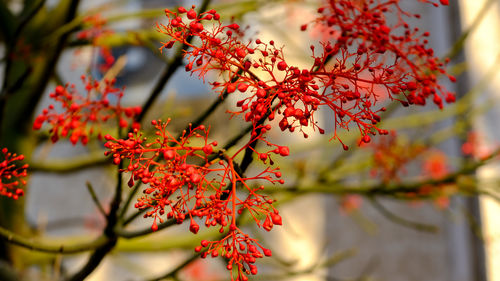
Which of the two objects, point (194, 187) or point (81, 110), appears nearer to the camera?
point (194, 187)

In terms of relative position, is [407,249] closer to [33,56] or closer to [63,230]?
[33,56]

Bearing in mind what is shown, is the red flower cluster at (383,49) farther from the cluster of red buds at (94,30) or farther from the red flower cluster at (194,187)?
the cluster of red buds at (94,30)

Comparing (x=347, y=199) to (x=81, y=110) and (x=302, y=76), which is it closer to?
(x=81, y=110)

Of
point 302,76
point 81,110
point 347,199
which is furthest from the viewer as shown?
point 347,199

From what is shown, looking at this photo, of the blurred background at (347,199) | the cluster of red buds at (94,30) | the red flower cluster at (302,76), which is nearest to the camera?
the red flower cluster at (302,76)

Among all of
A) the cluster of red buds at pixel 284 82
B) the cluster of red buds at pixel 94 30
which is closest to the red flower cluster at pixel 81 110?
the cluster of red buds at pixel 284 82

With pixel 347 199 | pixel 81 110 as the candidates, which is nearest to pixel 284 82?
pixel 81 110

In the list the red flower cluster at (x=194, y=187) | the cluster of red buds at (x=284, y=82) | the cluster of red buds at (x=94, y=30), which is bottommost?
the red flower cluster at (x=194, y=187)

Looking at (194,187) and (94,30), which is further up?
(94,30)

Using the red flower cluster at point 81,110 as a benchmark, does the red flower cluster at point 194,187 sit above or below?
below

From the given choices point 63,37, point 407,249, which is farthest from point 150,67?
point 63,37

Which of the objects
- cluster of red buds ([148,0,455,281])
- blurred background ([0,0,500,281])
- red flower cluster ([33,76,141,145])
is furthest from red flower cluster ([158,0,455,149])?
blurred background ([0,0,500,281])

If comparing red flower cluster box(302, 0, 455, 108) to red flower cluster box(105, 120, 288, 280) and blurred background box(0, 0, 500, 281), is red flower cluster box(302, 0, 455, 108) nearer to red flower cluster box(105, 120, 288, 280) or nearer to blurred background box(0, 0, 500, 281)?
red flower cluster box(105, 120, 288, 280)

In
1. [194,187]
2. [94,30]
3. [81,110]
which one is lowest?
[194,187]
